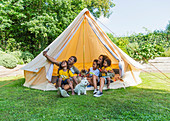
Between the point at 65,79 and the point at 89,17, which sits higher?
the point at 89,17

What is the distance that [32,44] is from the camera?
430 inches

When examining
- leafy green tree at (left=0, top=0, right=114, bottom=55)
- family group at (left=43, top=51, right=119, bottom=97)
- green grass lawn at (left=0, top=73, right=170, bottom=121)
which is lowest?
green grass lawn at (left=0, top=73, right=170, bottom=121)

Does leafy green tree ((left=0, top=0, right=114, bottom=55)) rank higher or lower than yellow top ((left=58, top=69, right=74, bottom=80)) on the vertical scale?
higher

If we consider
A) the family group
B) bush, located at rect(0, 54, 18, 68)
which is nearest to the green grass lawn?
the family group

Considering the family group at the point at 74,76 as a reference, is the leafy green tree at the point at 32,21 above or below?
above

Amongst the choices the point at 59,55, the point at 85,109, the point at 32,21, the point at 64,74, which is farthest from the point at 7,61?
the point at 85,109

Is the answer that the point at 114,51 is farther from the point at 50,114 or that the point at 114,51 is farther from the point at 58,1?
the point at 58,1

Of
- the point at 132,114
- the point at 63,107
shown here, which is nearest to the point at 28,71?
the point at 63,107

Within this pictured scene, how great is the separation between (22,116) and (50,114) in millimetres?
363

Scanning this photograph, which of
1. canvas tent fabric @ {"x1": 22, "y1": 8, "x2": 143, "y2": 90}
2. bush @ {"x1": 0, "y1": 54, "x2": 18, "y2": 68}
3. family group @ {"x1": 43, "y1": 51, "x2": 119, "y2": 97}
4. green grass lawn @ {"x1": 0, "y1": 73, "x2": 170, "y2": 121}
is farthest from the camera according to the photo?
bush @ {"x1": 0, "y1": 54, "x2": 18, "y2": 68}

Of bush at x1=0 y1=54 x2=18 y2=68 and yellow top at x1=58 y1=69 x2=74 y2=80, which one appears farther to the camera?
bush at x1=0 y1=54 x2=18 y2=68

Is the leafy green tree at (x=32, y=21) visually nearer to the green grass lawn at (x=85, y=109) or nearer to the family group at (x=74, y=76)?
the family group at (x=74, y=76)

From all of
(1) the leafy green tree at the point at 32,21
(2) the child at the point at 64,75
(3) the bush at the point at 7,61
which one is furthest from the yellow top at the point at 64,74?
(1) the leafy green tree at the point at 32,21

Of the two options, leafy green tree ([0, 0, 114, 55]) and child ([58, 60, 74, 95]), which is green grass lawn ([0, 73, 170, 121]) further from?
leafy green tree ([0, 0, 114, 55])
